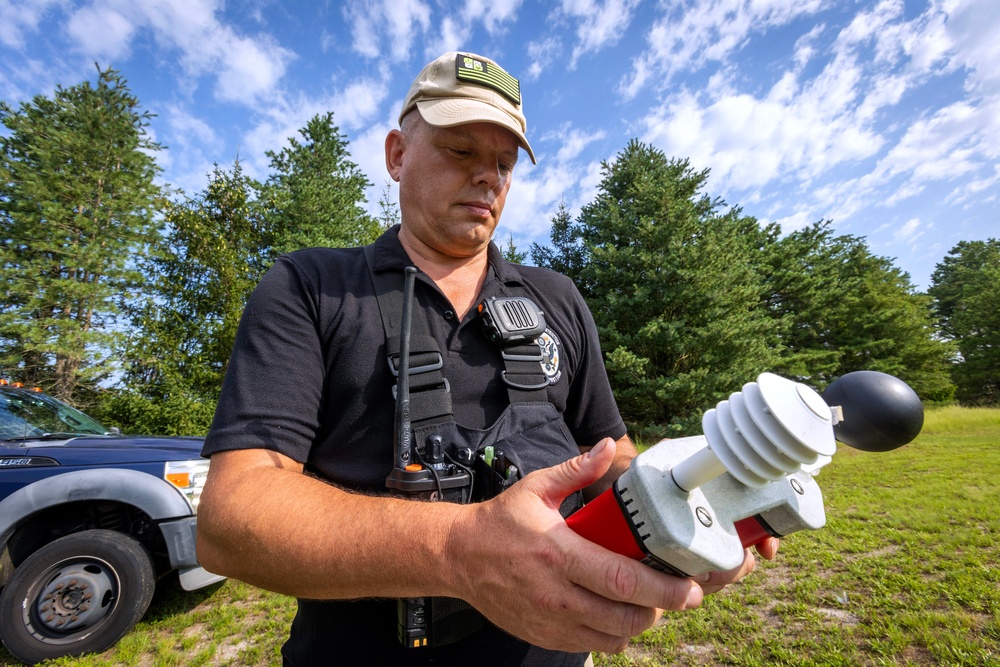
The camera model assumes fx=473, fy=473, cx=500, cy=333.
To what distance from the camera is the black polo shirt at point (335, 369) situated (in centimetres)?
130

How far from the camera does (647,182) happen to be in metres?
21.8

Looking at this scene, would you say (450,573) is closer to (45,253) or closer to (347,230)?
(347,230)

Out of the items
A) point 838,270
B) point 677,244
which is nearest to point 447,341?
point 677,244

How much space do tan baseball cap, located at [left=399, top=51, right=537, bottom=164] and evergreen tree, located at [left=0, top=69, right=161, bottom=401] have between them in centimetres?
2214

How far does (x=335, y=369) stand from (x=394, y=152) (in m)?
1.14

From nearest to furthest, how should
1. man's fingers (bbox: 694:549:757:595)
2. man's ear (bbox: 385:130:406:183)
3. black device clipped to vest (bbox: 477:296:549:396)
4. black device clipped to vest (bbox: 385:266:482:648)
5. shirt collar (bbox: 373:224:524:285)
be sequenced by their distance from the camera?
man's fingers (bbox: 694:549:757:595) → black device clipped to vest (bbox: 385:266:482:648) → black device clipped to vest (bbox: 477:296:549:396) → shirt collar (bbox: 373:224:524:285) → man's ear (bbox: 385:130:406:183)

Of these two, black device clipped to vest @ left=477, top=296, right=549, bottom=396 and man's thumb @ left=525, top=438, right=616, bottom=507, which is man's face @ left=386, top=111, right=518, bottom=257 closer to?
black device clipped to vest @ left=477, top=296, right=549, bottom=396

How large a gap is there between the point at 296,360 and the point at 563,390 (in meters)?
0.96

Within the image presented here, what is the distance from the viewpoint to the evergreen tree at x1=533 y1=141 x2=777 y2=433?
1981 cm

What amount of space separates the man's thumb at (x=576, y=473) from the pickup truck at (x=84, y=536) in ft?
12.4

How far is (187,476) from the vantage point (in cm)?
436

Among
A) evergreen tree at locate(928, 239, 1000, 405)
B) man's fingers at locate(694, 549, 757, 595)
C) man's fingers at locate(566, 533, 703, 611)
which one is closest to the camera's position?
man's fingers at locate(566, 533, 703, 611)

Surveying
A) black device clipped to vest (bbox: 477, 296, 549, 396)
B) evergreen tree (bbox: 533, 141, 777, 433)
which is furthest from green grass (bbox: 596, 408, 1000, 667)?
evergreen tree (bbox: 533, 141, 777, 433)

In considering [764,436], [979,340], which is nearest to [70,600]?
[764,436]
